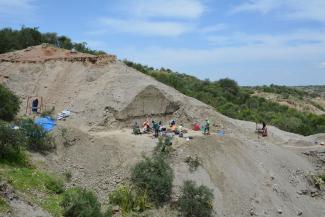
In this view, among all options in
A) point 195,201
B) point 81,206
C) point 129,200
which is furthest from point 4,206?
point 195,201

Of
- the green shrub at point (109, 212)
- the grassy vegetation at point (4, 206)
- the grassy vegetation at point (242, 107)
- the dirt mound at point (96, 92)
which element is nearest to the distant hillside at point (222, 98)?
the grassy vegetation at point (242, 107)

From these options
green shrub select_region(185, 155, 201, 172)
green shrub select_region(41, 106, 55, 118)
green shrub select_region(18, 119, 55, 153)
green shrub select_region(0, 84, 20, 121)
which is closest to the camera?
green shrub select_region(185, 155, 201, 172)

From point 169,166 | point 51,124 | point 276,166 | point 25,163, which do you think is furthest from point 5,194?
point 276,166

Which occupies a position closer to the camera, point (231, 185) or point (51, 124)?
point (231, 185)

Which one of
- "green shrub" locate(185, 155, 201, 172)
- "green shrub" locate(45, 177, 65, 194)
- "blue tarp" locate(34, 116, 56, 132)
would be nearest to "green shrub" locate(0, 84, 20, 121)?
"blue tarp" locate(34, 116, 56, 132)

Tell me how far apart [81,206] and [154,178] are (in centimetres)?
327

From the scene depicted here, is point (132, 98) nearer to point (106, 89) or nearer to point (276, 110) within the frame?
point (106, 89)

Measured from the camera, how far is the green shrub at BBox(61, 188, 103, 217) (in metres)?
15.5

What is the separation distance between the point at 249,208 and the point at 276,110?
105 feet

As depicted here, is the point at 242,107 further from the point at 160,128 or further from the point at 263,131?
the point at 160,128

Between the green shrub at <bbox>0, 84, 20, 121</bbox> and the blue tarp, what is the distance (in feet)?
3.75

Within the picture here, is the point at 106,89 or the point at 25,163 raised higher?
the point at 106,89

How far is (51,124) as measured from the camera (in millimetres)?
22891

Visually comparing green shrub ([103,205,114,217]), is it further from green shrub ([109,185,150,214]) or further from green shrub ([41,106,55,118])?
green shrub ([41,106,55,118])
